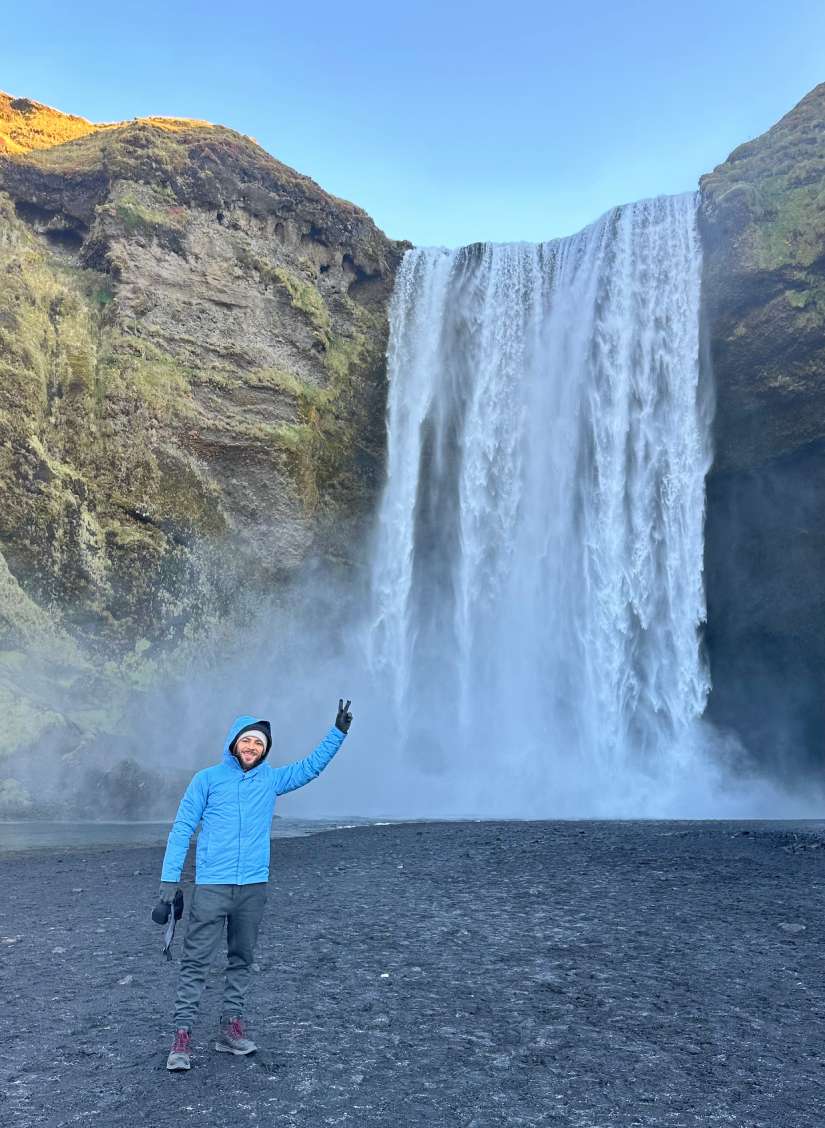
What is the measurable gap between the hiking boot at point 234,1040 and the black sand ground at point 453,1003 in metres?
0.08

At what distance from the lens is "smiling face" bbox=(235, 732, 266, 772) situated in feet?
16.5

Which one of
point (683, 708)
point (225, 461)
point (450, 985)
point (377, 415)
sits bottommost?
point (450, 985)

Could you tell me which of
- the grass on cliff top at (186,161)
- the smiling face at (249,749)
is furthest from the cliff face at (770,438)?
the smiling face at (249,749)

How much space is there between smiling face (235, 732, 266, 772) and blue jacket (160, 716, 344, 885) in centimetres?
5

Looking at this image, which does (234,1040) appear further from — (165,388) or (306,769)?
(165,388)

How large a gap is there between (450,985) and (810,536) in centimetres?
2691

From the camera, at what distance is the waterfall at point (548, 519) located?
27750mm

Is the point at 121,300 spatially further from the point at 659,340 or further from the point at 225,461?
the point at 659,340

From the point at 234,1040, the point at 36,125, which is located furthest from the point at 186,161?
the point at 234,1040

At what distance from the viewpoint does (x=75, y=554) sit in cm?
2728

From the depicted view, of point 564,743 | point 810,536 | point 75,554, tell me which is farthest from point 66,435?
point 810,536

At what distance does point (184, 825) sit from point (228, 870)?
364 mm

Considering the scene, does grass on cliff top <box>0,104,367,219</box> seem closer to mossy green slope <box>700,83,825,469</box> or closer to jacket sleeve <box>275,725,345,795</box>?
mossy green slope <box>700,83,825,469</box>

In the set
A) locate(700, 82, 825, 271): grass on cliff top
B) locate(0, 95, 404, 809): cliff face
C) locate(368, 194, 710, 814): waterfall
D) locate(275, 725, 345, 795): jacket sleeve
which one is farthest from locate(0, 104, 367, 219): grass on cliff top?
locate(275, 725, 345, 795): jacket sleeve
